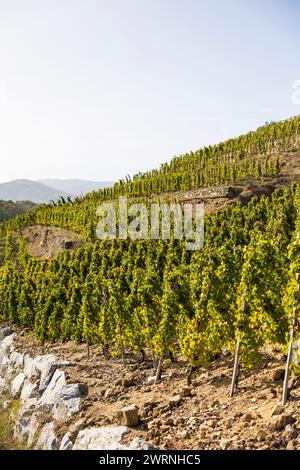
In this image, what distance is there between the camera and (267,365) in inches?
937

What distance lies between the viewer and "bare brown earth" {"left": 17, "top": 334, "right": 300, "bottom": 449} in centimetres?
1612

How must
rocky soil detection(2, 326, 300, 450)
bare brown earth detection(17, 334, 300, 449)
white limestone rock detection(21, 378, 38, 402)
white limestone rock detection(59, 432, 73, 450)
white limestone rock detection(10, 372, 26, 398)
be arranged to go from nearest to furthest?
bare brown earth detection(17, 334, 300, 449) → rocky soil detection(2, 326, 300, 450) → white limestone rock detection(59, 432, 73, 450) → white limestone rock detection(21, 378, 38, 402) → white limestone rock detection(10, 372, 26, 398)

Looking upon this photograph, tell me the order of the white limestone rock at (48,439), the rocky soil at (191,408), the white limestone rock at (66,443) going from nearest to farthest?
the rocky soil at (191,408)
the white limestone rock at (66,443)
the white limestone rock at (48,439)

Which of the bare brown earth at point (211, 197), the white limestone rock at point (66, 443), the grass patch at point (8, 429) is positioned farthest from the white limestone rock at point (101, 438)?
the bare brown earth at point (211, 197)

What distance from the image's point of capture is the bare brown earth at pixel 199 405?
52.9 feet

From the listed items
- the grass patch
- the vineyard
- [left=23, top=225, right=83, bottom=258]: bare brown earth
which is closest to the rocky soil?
the vineyard

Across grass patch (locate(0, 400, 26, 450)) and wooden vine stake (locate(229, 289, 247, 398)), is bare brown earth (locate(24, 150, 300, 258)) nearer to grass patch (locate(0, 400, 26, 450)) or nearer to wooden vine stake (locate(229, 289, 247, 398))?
grass patch (locate(0, 400, 26, 450))

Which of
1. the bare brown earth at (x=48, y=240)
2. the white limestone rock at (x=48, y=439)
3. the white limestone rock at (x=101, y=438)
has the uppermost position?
the bare brown earth at (x=48, y=240)

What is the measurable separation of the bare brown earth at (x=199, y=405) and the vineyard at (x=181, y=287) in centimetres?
151

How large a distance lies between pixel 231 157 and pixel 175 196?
87.5 feet

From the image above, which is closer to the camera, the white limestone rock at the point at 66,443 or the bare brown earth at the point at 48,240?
the white limestone rock at the point at 66,443

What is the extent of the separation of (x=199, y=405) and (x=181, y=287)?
903 cm

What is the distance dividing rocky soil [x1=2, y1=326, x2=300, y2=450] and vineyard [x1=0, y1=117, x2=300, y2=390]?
5.02 ft

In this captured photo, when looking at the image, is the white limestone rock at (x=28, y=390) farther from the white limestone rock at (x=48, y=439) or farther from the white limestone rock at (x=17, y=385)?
the white limestone rock at (x=48, y=439)
